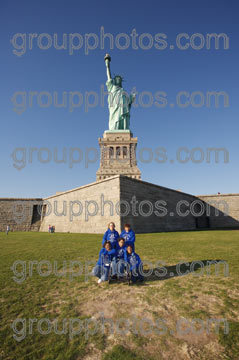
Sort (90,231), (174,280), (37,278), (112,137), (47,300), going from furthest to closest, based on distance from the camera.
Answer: (112,137)
(90,231)
(37,278)
(174,280)
(47,300)

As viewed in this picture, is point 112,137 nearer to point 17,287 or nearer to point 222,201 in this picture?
point 222,201

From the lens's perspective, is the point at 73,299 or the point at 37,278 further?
the point at 37,278

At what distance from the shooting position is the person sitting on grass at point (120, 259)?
15.9 ft

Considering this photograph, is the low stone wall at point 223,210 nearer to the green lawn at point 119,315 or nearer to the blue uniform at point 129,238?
the blue uniform at point 129,238

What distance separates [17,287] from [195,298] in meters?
3.99

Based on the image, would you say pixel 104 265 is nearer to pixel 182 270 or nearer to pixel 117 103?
pixel 182 270

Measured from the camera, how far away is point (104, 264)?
4.79 metres

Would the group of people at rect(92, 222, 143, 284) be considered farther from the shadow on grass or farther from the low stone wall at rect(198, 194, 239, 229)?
the low stone wall at rect(198, 194, 239, 229)

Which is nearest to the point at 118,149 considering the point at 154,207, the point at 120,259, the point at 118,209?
the point at 154,207

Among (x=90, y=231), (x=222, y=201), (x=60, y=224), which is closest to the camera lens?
(x=90, y=231)

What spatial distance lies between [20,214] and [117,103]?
42739 mm

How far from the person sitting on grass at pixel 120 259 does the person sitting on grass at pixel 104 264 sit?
0.15 meters

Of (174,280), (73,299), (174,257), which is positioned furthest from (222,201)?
(73,299)

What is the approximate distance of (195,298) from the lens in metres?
3.66
